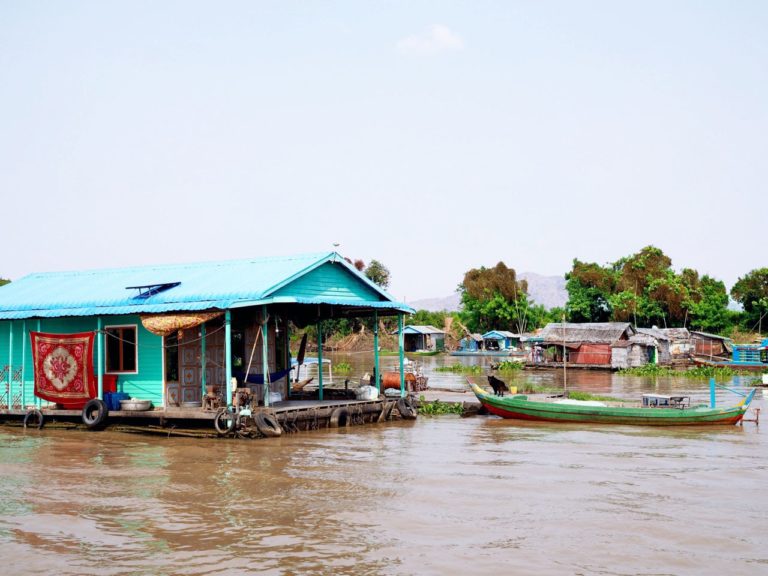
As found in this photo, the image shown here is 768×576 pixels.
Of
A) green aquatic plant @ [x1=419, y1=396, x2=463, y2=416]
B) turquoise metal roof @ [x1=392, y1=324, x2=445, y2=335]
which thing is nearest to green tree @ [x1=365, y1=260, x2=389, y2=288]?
turquoise metal roof @ [x1=392, y1=324, x2=445, y2=335]

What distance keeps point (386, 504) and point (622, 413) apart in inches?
414

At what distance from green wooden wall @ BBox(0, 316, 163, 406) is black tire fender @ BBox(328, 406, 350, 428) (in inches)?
163

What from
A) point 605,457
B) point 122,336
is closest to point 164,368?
point 122,336

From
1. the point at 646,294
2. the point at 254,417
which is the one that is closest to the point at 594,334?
the point at 646,294

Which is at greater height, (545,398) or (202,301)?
(202,301)

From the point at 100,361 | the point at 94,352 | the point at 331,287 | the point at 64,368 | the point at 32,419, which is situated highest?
the point at 331,287

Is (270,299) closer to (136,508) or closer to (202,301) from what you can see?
(202,301)

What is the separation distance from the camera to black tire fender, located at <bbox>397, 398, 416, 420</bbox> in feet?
72.7

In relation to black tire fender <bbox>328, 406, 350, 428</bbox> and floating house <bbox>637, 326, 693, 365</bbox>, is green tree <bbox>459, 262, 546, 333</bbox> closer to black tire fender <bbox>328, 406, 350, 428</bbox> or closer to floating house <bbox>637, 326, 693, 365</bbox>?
floating house <bbox>637, 326, 693, 365</bbox>

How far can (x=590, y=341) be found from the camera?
5159cm

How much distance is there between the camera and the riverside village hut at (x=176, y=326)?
1895 cm

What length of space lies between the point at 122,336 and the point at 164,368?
162cm

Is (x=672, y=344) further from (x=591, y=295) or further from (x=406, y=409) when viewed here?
(x=406, y=409)

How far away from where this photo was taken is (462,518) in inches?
436
